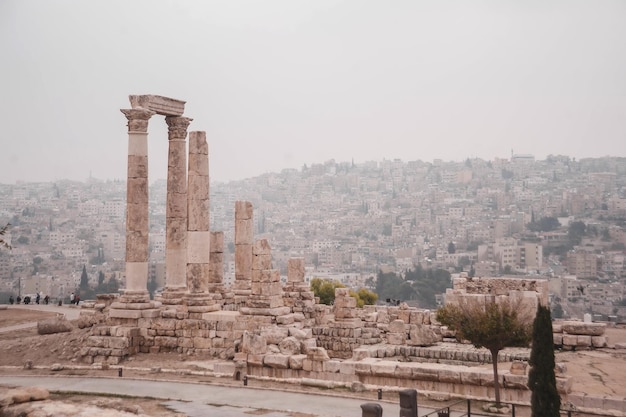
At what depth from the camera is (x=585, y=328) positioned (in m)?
23.1

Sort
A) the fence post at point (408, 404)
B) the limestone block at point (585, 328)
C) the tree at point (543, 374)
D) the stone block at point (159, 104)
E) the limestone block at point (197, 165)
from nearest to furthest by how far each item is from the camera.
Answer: the tree at point (543, 374)
the fence post at point (408, 404)
the limestone block at point (585, 328)
the stone block at point (159, 104)
the limestone block at point (197, 165)

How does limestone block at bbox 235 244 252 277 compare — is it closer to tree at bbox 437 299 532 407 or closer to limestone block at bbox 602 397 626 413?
tree at bbox 437 299 532 407

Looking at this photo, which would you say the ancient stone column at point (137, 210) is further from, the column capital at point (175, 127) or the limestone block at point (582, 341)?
the limestone block at point (582, 341)

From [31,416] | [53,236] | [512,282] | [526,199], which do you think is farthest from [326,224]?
[31,416]

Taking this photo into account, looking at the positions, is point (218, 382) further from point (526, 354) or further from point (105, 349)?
point (526, 354)

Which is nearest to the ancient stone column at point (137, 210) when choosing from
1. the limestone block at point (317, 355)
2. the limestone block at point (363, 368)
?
the limestone block at point (317, 355)

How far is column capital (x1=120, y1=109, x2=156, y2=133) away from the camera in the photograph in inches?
1004

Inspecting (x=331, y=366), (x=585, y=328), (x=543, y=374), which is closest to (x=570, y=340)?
(x=585, y=328)

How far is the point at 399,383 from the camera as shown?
17938mm

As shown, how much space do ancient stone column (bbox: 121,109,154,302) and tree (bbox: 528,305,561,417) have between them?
1542 centimetres

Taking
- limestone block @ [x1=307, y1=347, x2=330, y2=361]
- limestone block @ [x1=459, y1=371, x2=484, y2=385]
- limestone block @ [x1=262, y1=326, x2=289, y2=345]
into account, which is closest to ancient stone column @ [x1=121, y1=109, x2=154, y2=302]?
limestone block @ [x1=262, y1=326, x2=289, y2=345]

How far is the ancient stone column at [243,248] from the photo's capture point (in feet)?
92.0

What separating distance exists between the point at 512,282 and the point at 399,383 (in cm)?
953

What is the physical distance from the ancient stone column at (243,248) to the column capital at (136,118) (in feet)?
14.8
